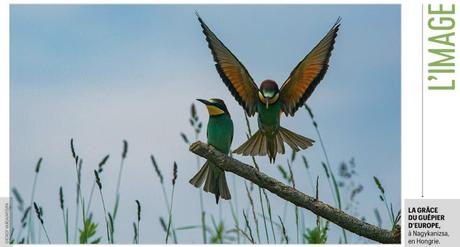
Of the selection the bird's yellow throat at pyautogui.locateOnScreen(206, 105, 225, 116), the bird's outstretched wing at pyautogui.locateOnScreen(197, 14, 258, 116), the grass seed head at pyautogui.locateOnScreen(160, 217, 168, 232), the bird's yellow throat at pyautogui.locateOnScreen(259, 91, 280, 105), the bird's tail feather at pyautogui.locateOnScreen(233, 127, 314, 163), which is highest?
the bird's outstretched wing at pyautogui.locateOnScreen(197, 14, 258, 116)

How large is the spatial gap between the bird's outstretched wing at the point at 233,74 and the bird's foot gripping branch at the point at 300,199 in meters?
0.40

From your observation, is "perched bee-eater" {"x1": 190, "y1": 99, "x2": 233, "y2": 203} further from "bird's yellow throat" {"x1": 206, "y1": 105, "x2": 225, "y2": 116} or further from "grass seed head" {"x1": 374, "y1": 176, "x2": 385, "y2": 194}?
"grass seed head" {"x1": 374, "y1": 176, "x2": 385, "y2": 194}

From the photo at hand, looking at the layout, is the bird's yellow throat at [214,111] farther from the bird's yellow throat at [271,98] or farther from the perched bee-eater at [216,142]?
the bird's yellow throat at [271,98]

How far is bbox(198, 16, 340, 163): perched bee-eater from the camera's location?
4184 millimetres

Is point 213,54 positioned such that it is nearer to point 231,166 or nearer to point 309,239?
point 231,166

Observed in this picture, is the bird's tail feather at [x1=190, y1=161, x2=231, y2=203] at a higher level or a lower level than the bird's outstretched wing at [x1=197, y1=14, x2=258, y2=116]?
lower

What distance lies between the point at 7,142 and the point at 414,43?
86.8 inches

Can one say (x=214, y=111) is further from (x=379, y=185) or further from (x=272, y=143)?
(x=379, y=185)

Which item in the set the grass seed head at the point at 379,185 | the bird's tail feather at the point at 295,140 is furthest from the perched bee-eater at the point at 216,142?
the grass seed head at the point at 379,185

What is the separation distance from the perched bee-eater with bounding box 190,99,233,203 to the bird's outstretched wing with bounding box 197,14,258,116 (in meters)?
0.12

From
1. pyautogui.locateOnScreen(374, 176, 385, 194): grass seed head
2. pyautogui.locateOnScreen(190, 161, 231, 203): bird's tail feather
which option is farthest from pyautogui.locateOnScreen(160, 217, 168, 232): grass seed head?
pyautogui.locateOnScreen(374, 176, 385, 194): grass seed head

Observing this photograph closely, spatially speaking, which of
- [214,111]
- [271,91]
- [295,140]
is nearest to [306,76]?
[271,91]

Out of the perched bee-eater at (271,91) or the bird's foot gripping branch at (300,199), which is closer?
the bird's foot gripping branch at (300,199)

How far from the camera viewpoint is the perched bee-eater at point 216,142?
420 cm
